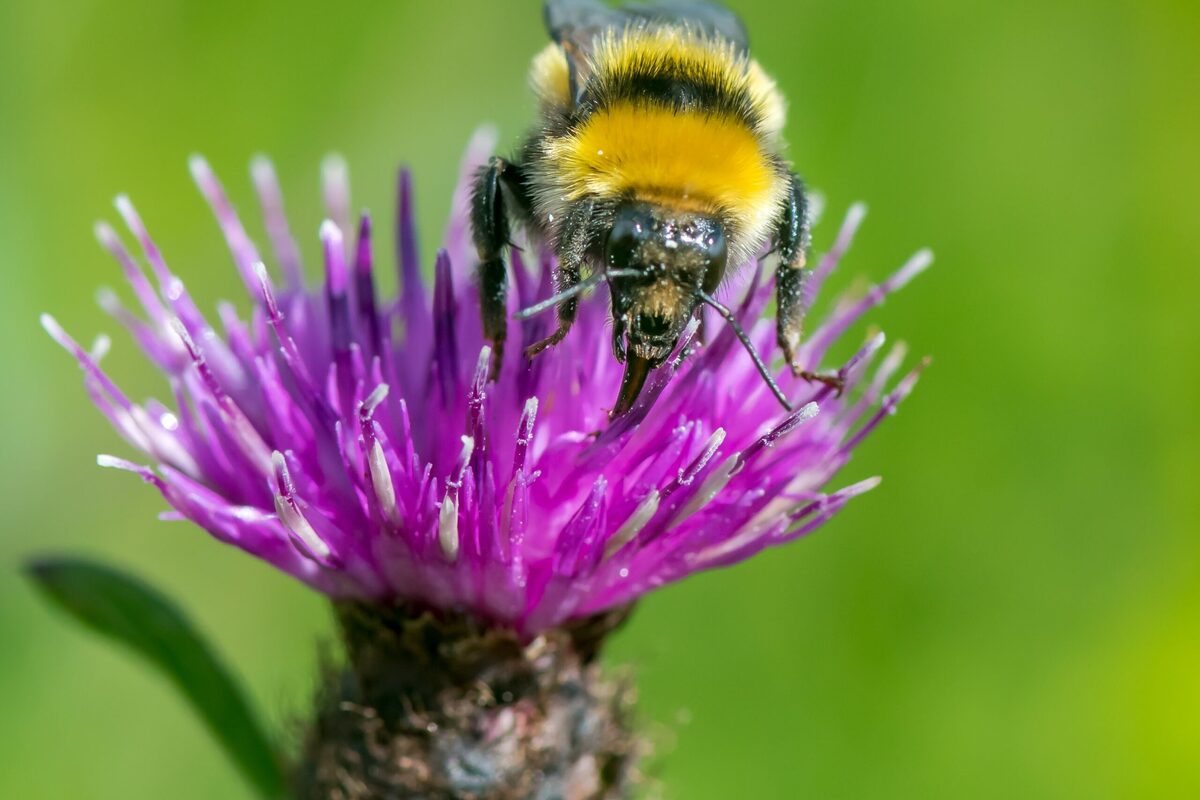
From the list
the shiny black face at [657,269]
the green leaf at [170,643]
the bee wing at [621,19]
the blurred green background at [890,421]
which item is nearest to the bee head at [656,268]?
the shiny black face at [657,269]

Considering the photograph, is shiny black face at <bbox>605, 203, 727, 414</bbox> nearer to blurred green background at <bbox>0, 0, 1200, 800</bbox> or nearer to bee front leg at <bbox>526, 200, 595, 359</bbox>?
bee front leg at <bbox>526, 200, 595, 359</bbox>

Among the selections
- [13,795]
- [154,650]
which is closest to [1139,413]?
[154,650]

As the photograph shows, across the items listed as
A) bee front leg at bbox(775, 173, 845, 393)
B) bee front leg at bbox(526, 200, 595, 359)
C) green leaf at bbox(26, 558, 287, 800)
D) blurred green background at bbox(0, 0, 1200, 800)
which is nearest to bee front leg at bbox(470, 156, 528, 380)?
bee front leg at bbox(526, 200, 595, 359)

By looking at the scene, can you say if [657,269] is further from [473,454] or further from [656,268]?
[473,454]

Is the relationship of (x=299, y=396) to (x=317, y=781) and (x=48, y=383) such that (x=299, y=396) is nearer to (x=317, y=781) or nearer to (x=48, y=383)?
(x=317, y=781)

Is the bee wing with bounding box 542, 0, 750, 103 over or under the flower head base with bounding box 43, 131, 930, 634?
over

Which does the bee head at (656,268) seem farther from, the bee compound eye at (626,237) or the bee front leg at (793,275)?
the bee front leg at (793,275)

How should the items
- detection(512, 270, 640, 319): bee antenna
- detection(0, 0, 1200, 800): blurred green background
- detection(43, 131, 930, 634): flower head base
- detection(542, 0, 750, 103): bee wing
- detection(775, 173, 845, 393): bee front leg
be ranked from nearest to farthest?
detection(512, 270, 640, 319): bee antenna, detection(43, 131, 930, 634): flower head base, detection(775, 173, 845, 393): bee front leg, detection(542, 0, 750, 103): bee wing, detection(0, 0, 1200, 800): blurred green background

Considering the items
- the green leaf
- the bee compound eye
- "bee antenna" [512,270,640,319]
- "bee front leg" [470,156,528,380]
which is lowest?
the green leaf
